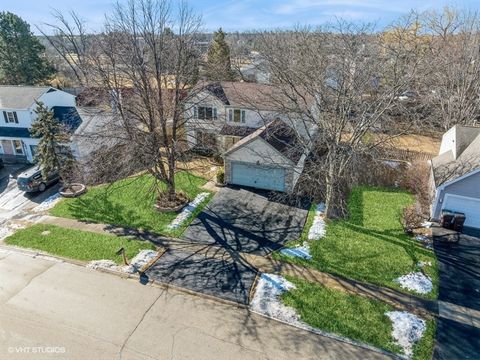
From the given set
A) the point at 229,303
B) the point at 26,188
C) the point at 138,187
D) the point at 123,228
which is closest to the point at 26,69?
the point at 26,188

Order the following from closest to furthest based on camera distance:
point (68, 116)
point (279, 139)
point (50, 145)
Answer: point (50, 145)
point (279, 139)
point (68, 116)

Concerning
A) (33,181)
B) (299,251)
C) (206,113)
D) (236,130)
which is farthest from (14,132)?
(299,251)

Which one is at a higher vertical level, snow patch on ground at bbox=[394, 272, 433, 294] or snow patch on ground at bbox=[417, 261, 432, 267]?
snow patch on ground at bbox=[417, 261, 432, 267]

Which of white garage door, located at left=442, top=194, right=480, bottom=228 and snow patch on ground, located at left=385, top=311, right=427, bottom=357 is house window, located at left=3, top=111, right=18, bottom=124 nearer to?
snow patch on ground, located at left=385, top=311, right=427, bottom=357

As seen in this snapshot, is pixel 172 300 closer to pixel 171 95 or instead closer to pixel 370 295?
pixel 370 295

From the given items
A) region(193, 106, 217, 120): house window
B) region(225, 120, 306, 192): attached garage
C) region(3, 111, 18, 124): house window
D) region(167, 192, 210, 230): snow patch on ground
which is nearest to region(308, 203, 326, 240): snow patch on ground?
region(225, 120, 306, 192): attached garage

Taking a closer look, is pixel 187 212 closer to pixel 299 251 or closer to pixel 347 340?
pixel 299 251
